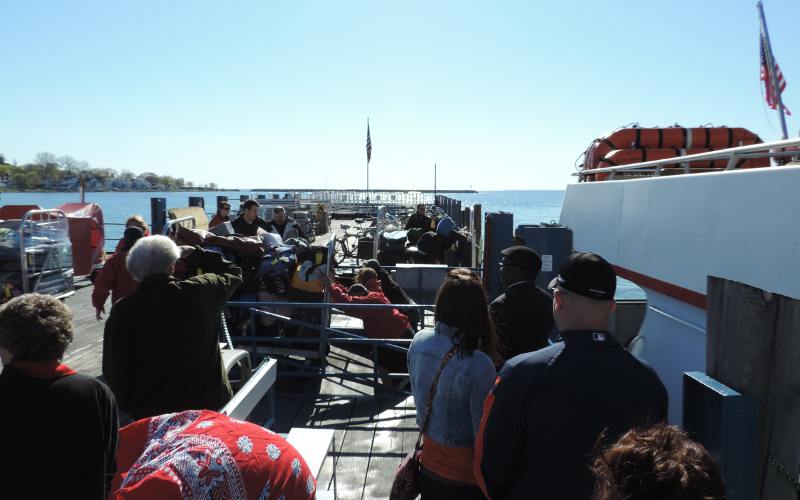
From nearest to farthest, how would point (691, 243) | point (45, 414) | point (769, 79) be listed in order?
point (45, 414), point (691, 243), point (769, 79)

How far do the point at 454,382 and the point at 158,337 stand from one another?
165cm

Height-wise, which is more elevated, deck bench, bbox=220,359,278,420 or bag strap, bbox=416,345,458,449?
bag strap, bbox=416,345,458,449

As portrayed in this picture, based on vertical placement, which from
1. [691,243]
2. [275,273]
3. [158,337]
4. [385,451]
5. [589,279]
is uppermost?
[589,279]

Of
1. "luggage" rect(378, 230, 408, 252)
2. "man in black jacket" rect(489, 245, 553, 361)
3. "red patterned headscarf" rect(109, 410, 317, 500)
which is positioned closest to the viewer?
"red patterned headscarf" rect(109, 410, 317, 500)

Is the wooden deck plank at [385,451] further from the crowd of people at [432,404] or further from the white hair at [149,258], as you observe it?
the white hair at [149,258]

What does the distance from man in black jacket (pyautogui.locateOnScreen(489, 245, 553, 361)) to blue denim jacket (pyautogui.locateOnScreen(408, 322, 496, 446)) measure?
82 cm

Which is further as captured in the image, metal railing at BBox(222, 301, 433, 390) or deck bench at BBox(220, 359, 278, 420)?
metal railing at BBox(222, 301, 433, 390)

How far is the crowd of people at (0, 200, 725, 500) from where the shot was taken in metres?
1.41

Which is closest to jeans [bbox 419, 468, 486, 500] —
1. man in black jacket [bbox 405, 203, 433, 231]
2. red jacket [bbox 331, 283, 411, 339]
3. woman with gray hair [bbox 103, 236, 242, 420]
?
woman with gray hair [bbox 103, 236, 242, 420]

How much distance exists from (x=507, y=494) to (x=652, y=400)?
601 millimetres

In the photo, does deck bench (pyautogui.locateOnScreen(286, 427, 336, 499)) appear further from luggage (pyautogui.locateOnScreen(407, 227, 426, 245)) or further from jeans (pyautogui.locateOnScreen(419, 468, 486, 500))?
luggage (pyautogui.locateOnScreen(407, 227, 426, 245))

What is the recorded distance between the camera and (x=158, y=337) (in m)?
3.07

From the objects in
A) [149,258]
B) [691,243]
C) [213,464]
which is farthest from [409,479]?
[691,243]

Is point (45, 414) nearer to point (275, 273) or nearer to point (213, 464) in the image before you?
point (213, 464)
